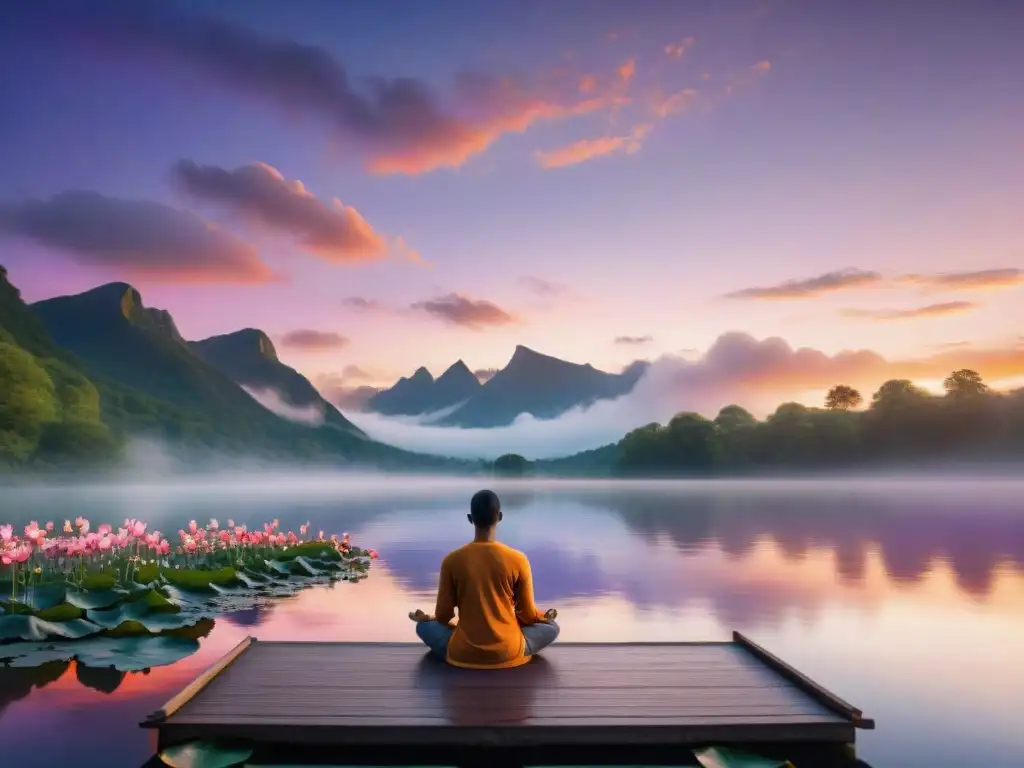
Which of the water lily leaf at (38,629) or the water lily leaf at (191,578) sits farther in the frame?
the water lily leaf at (191,578)

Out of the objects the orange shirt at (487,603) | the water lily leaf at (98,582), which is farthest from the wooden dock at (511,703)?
the water lily leaf at (98,582)

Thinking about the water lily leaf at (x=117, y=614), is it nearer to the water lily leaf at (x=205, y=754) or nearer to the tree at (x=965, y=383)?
the water lily leaf at (x=205, y=754)

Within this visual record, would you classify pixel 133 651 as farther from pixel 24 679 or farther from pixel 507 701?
pixel 507 701

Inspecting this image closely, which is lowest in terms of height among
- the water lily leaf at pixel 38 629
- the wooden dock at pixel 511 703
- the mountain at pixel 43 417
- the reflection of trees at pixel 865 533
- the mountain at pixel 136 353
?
the water lily leaf at pixel 38 629

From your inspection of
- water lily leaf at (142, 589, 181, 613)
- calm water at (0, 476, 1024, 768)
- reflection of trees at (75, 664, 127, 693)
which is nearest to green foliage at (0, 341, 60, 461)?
calm water at (0, 476, 1024, 768)

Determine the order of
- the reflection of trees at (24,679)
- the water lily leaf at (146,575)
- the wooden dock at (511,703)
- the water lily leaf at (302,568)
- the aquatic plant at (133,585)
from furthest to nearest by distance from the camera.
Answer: the water lily leaf at (302,568) < the water lily leaf at (146,575) < the aquatic plant at (133,585) < the reflection of trees at (24,679) < the wooden dock at (511,703)

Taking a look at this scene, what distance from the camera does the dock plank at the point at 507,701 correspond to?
15.8 ft

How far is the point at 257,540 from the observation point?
13.0 metres

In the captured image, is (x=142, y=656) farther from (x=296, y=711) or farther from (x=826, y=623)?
(x=826, y=623)

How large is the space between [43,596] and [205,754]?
5541 mm

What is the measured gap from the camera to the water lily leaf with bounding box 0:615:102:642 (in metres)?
7.79

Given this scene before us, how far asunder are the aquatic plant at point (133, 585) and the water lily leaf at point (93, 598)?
10 millimetres

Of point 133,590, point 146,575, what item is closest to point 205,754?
point 133,590

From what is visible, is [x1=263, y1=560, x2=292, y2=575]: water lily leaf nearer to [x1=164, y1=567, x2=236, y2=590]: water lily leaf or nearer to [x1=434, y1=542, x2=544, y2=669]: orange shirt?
[x1=164, y1=567, x2=236, y2=590]: water lily leaf
